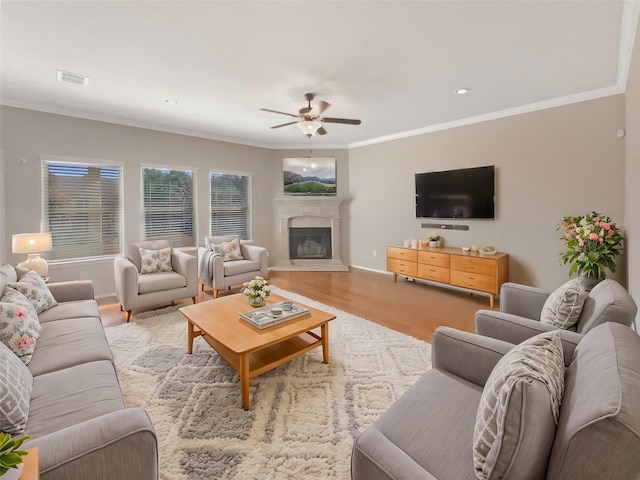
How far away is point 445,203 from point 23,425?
5189 mm

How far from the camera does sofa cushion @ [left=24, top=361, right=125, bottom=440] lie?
130cm

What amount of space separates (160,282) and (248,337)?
218 centimetres

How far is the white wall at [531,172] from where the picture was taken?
352 cm

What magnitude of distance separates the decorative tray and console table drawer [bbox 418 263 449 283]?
2.76 m

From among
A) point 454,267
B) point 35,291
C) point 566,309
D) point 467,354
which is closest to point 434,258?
point 454,267

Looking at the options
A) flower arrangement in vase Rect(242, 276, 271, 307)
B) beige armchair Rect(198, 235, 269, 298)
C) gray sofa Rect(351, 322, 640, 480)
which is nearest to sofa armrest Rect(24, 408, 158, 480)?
gray sofa Rect(351, 322, 640, 480)

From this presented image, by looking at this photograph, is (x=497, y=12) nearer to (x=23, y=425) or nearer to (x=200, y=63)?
(x=200, y=63)

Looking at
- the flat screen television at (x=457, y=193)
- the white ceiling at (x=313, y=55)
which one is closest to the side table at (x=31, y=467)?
the white ceiling at (x=313, y=55)

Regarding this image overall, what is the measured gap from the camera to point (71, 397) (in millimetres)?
1450

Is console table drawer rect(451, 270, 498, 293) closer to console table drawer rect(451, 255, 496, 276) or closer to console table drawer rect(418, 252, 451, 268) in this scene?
console table drawer rect(451, 255, 496, 276)

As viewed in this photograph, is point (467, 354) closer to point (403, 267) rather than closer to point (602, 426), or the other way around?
point (602, 426)

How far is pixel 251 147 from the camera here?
20.4 ft

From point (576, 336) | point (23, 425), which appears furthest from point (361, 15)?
point (23, 425)

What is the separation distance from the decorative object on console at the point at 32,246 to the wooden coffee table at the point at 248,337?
2.25m
